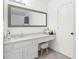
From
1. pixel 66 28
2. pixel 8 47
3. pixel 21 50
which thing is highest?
pixel 66 28

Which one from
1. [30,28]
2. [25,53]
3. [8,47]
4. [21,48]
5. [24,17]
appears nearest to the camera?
[8,47]

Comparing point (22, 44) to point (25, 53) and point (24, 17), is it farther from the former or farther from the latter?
point (24, 17)

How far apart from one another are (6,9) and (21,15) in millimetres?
544

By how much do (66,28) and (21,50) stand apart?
179cm

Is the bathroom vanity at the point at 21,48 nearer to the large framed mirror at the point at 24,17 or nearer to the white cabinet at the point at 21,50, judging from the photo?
the white cabinet at the point at 21,50

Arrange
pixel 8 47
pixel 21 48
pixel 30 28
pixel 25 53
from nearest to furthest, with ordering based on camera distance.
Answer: pixel 8 47 < pixel 21 48 < pixel 25 53 < pixel 30 28

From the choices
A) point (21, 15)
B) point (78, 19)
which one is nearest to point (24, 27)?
point (21, 15)

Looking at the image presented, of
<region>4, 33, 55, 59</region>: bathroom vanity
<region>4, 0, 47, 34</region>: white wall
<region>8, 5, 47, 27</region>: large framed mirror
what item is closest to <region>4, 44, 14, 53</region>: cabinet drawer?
<region>4, 33, 55, 59</region>: bathroom vanity

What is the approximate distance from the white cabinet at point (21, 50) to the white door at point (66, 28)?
4.05 feet

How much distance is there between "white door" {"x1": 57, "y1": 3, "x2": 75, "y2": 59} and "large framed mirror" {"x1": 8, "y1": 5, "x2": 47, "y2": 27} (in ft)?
2.72

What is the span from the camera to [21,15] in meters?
2.50

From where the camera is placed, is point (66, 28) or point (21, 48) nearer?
point (21, 48)

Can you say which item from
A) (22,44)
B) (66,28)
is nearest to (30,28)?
(22,44)

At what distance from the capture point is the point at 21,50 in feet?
6.16
